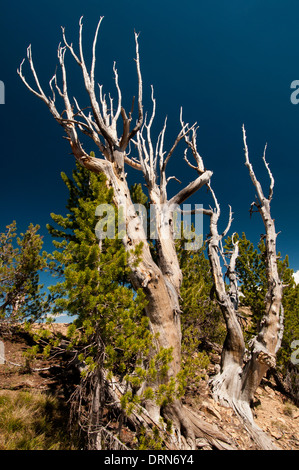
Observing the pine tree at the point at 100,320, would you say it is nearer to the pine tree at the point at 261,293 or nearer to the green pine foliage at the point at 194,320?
the green pine foliage at the point at 194,320

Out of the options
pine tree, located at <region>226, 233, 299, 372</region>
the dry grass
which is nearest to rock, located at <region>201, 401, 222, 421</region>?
the dry grass

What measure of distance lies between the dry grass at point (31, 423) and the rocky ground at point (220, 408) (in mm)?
483

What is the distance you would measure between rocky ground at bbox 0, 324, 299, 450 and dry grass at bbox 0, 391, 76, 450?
1.59 ft

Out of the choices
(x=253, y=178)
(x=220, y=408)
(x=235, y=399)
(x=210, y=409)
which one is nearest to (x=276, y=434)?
(x=235, y=399)

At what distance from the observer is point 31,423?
349 cm

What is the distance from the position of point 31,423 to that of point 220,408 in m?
4.10

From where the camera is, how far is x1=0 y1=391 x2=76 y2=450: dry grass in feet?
10.1

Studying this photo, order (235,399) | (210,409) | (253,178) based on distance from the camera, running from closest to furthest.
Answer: (210,409), (235,399), (253,178)

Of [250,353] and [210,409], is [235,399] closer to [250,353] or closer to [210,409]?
[210,409]

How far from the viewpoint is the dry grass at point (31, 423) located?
3.07 meters

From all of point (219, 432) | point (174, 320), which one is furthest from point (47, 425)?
point (219, 432)

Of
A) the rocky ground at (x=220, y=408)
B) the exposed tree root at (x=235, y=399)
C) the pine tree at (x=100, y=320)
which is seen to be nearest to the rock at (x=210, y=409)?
the rocky ground at (x=220, y=408)

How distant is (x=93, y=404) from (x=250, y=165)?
301 inches
